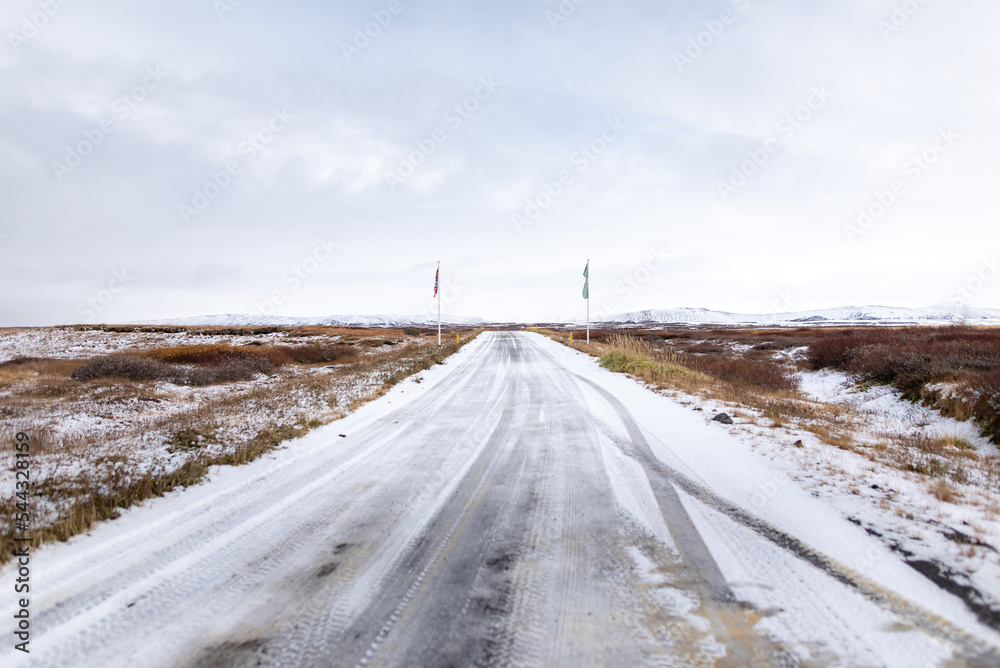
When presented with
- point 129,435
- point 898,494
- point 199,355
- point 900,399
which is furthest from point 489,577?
point 199,355

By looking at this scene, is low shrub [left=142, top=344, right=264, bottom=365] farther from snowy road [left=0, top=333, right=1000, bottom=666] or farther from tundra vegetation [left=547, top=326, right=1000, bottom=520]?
tundra vegetation [left=547, top=326, right=1000, bottom=520]

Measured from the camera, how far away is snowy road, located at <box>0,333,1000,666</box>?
1998 mm

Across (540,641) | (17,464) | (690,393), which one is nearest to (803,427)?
(690,393)

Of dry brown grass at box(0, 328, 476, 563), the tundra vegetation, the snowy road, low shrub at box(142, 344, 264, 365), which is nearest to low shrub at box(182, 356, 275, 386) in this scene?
dry brown grass at box(0, 328, 476, 563)

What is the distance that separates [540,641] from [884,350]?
50.5ft

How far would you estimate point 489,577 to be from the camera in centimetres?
263

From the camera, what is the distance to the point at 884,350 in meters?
12.2

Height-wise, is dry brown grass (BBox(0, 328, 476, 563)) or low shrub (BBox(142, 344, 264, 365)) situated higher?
low shrub (BBox(142, 344, 264, 365))

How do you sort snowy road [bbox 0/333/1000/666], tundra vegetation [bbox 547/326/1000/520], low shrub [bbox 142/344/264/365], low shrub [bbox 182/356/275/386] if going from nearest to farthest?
snowy road [bbox 0/333/1000/666], tundra vegetation [bbox 547/326/1000/520], low shrub [bbox 182/356/275/386], low shrub [bbox 142/344/264/365]

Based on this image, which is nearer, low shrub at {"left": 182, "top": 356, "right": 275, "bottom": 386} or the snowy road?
the snowy road

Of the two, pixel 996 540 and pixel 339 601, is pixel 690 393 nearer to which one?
pixel 996 540

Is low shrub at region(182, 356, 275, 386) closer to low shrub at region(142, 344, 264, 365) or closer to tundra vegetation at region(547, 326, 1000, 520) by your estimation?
low shrub at region(142, 344, 264, 365)

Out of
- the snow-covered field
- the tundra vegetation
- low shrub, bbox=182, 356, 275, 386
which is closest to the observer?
the snow-covered field

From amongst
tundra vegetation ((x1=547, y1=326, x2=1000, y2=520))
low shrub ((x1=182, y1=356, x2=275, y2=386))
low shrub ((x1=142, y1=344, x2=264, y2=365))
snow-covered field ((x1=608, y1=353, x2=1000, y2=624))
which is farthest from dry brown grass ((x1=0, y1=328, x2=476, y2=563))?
tundra vegetation ((x1=547, y1=326, x2=1000, y2=520))
